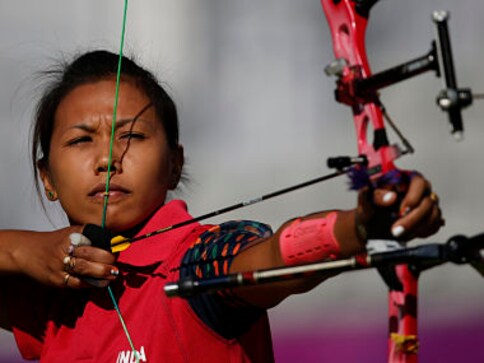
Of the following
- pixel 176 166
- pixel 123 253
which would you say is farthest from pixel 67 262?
pixel 176 166

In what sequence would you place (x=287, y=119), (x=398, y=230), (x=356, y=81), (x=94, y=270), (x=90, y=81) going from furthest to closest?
1. (x=287, y=119)
2. (x=90, y=81)
3. (x=94, y=270)
4. (x=356, y=81)
5. (x=398, y=230)

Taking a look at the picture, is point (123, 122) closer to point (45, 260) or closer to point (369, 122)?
point (45, 260)

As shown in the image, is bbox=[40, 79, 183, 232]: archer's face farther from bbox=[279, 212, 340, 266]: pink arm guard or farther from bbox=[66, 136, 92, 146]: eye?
bbox=[279, 212, 340, 266]: pink arm guard

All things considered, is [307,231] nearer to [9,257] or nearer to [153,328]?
[153,328]

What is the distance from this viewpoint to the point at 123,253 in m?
1.82

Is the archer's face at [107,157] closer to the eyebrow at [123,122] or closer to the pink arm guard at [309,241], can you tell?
the eyebrow at [123,122]

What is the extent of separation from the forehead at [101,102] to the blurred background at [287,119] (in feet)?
4.67

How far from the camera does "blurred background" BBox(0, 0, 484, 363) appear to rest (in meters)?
3.48

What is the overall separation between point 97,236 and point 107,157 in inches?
6.2

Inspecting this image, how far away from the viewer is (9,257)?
1882mm

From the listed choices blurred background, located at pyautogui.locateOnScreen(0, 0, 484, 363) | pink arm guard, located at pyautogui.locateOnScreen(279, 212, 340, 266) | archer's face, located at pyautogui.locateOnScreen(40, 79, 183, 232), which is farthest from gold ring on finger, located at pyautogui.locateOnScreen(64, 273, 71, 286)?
blurred background, located at pyautogui.locateOnScreen(0, 0, 484, 363)

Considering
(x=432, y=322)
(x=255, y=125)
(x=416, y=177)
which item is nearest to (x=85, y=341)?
(x=416, y=177)

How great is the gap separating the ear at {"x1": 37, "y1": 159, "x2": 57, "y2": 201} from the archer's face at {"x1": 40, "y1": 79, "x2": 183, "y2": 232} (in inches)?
2.2

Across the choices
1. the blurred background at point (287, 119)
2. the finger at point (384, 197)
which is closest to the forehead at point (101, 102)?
the finger at point (384, 197)
